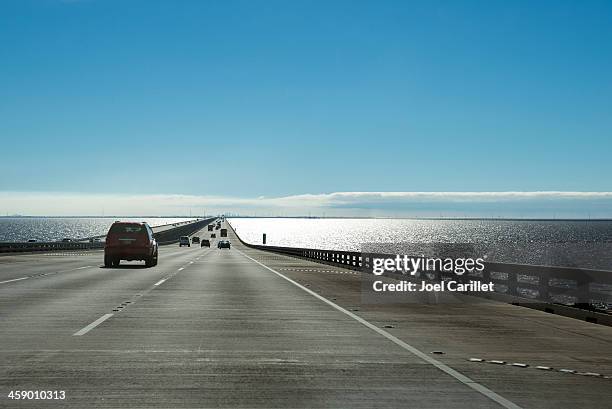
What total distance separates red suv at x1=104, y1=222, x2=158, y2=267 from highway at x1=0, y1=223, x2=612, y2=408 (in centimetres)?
1636

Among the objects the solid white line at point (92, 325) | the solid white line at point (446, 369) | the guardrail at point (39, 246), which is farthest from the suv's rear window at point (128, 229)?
the guardrail at point (39, 246)

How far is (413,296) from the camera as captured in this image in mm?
21547

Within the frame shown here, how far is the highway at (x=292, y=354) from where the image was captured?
744 centimetres

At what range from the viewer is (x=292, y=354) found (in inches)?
396

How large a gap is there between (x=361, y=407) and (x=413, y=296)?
14.9 metres

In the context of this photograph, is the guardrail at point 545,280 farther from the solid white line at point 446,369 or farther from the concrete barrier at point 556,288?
the solid white line at point 446,369

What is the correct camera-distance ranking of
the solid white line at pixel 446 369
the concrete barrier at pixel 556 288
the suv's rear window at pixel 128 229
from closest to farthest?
the solid white line at pixel 446 369
the concrete barrier at pixel 556 288
the suv's rear window at pixel 128 229

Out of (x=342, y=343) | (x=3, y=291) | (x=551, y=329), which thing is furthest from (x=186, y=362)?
(x=3, y=291)

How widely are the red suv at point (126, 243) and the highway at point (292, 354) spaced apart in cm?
1636

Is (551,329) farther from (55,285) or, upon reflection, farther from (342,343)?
(55,285)

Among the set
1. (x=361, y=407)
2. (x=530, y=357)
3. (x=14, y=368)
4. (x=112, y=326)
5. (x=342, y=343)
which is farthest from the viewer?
(x=112, y=326)

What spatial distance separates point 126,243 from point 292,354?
26217 mm

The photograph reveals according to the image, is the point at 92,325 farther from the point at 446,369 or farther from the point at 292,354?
the point at 446,369

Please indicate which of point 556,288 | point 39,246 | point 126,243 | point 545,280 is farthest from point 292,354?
point 39,246
